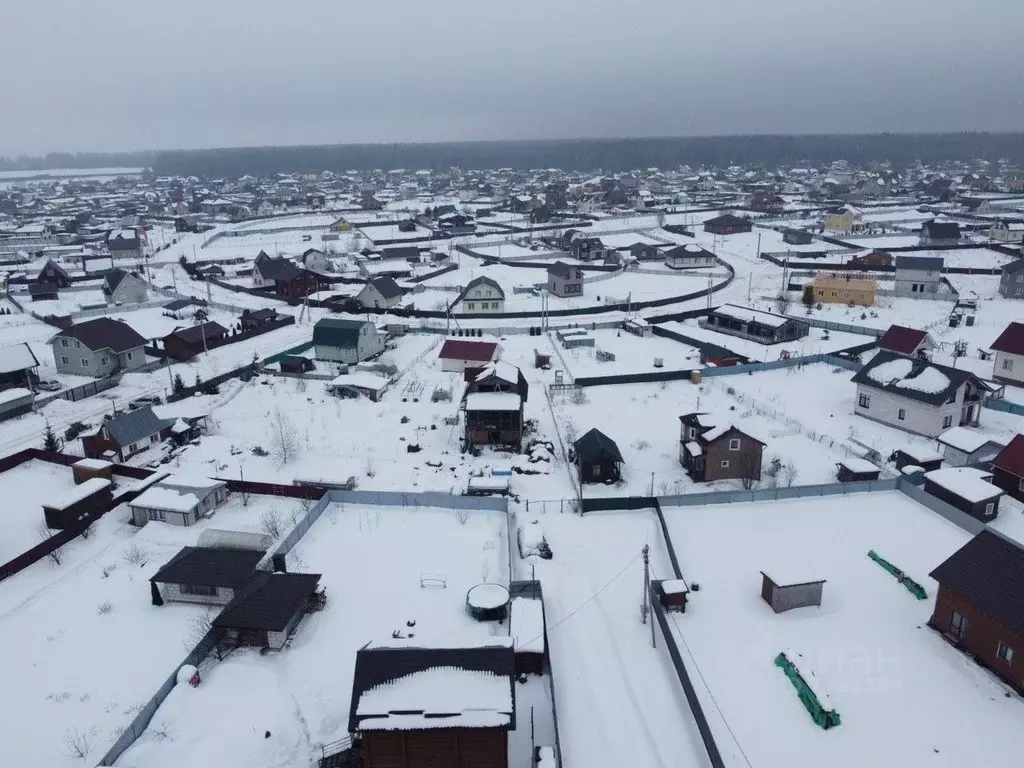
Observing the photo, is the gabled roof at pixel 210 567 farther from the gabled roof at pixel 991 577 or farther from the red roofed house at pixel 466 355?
the red roofed house at pixel 466 355

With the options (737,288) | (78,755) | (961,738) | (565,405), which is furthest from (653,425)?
(737,288)

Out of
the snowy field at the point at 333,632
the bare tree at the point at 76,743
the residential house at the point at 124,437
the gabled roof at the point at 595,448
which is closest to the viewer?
Answer: the bare tree at the point at 76,743

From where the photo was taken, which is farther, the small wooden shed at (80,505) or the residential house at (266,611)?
the small wooden shed at (80,505)

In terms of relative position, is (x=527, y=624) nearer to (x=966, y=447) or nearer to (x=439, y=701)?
(x=439, y=701)

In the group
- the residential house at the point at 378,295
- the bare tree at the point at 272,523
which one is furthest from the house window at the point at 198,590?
the residential house at the point at 378,295

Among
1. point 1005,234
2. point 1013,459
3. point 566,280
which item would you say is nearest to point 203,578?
point 1013,459

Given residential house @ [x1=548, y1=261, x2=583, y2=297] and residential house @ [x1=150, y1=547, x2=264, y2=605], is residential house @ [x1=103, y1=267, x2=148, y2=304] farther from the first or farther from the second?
residential house @ [x1=150, y1=547, x2=264, y2=605]

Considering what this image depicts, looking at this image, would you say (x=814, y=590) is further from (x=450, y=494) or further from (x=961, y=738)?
(x=450, y=494)
